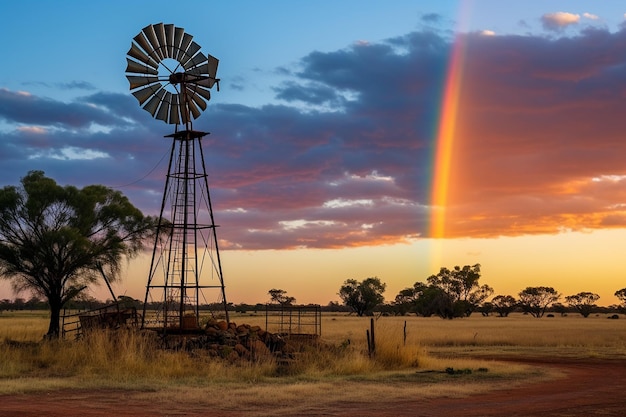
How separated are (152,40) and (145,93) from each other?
2.74 meters

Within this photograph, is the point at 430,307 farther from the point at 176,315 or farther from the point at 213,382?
the point at 213,382

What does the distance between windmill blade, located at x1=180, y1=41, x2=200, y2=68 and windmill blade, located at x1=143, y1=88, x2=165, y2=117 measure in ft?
6.23

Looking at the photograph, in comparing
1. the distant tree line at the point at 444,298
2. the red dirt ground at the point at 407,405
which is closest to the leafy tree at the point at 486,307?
the distant tree line at the point at 444,298

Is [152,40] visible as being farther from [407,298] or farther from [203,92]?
[407,298]

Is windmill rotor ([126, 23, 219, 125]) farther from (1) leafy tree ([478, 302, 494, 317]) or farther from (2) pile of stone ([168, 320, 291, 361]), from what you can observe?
(1) leafy tree ([478, 302, 494, 317])

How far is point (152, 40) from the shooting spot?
124ft

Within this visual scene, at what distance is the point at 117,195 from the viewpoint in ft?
162

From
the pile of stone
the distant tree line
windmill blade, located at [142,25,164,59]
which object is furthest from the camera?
the distant tree line

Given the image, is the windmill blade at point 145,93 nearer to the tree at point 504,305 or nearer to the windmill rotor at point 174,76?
the windmill rotor at point 174,76

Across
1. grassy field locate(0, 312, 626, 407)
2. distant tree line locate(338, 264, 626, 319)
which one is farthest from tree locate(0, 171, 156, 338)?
distant tree line locate(338, 264, 626, 319)

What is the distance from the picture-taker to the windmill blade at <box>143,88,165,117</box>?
38.6 metres

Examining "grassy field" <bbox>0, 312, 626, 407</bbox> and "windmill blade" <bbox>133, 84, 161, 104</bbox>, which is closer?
"grassy field" <bbox>0, 312, 626, 407</bbox>

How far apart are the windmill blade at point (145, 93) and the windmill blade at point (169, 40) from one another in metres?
1.84

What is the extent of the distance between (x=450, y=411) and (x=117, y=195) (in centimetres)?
3455
